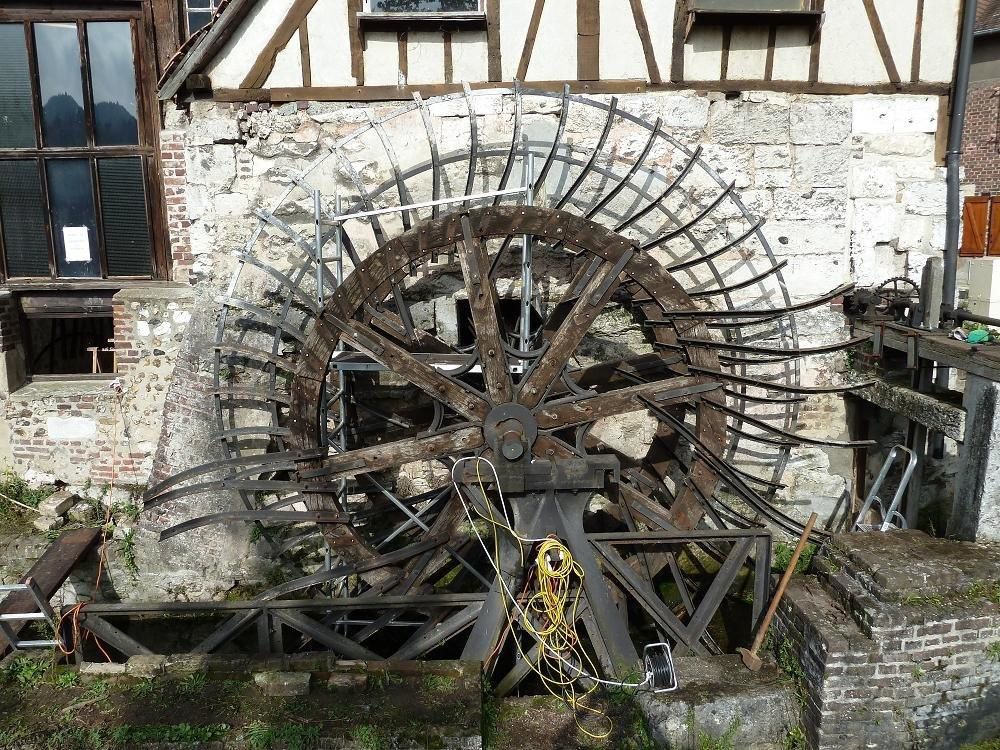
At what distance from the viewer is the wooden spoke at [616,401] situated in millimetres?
4172

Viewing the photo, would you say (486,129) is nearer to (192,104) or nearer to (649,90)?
(649,90)

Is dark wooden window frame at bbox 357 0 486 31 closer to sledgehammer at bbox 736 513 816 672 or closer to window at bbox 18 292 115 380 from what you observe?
window at bbox 18 292 115 380

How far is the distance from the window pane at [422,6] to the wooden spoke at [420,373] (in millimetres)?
2258

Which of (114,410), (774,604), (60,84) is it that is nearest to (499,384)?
(774,604)

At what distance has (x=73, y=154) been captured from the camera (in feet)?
18.0

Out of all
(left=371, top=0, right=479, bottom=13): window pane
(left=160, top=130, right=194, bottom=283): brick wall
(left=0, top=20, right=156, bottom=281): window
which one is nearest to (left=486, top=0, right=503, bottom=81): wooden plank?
(left=371, top=0, right=479, bottom=13): window pane

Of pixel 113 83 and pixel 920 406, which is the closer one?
pixel 920 406

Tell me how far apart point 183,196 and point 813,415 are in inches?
192

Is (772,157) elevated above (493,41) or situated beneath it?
situated beneath

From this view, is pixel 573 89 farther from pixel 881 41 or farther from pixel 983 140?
pixel 983 140

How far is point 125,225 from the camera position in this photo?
560 cm

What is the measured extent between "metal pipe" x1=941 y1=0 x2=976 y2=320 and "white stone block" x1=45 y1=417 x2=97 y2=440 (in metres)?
6.16

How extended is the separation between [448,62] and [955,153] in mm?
3611

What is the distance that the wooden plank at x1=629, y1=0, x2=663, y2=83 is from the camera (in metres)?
4.92
